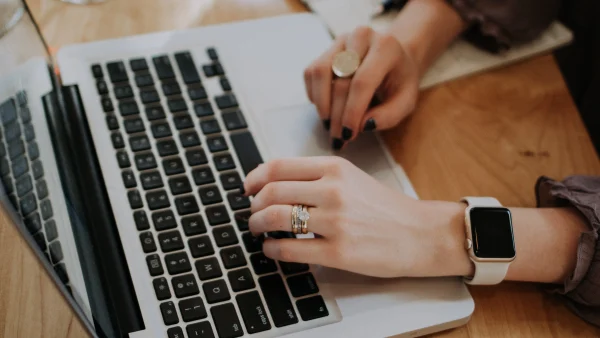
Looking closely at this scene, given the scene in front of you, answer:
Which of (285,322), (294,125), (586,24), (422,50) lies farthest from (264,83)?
(586,24)

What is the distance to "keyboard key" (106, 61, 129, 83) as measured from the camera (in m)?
0.72

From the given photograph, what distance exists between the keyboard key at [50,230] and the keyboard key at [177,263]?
0.11 metres

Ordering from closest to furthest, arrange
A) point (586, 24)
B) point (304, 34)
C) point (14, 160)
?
1. point (14, 160)
2. point (304, 34)
3. point (586, 24)

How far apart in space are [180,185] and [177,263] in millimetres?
94

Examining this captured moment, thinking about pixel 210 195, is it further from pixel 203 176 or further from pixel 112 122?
pixel 112 122

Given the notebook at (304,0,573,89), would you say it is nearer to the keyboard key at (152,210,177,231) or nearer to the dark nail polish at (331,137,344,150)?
the dark nail polish at (331,137,344,150)

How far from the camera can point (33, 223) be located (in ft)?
1.47

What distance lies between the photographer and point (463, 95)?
79cm

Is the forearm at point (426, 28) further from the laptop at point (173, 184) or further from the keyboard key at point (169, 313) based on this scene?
the keyboard key at point (169, 313)

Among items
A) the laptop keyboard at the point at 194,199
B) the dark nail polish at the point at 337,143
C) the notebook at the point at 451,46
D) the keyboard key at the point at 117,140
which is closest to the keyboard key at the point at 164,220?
the laptop keyboard at the point at 194,199

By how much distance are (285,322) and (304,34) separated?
1.40ft

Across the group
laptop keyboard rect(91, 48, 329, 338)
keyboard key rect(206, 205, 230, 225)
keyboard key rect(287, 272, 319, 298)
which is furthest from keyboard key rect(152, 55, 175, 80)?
keyboard key rect(287, 272, 319, 298)

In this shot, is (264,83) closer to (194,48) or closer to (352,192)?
(194,48)

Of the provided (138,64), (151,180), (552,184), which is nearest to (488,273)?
(552,184)
